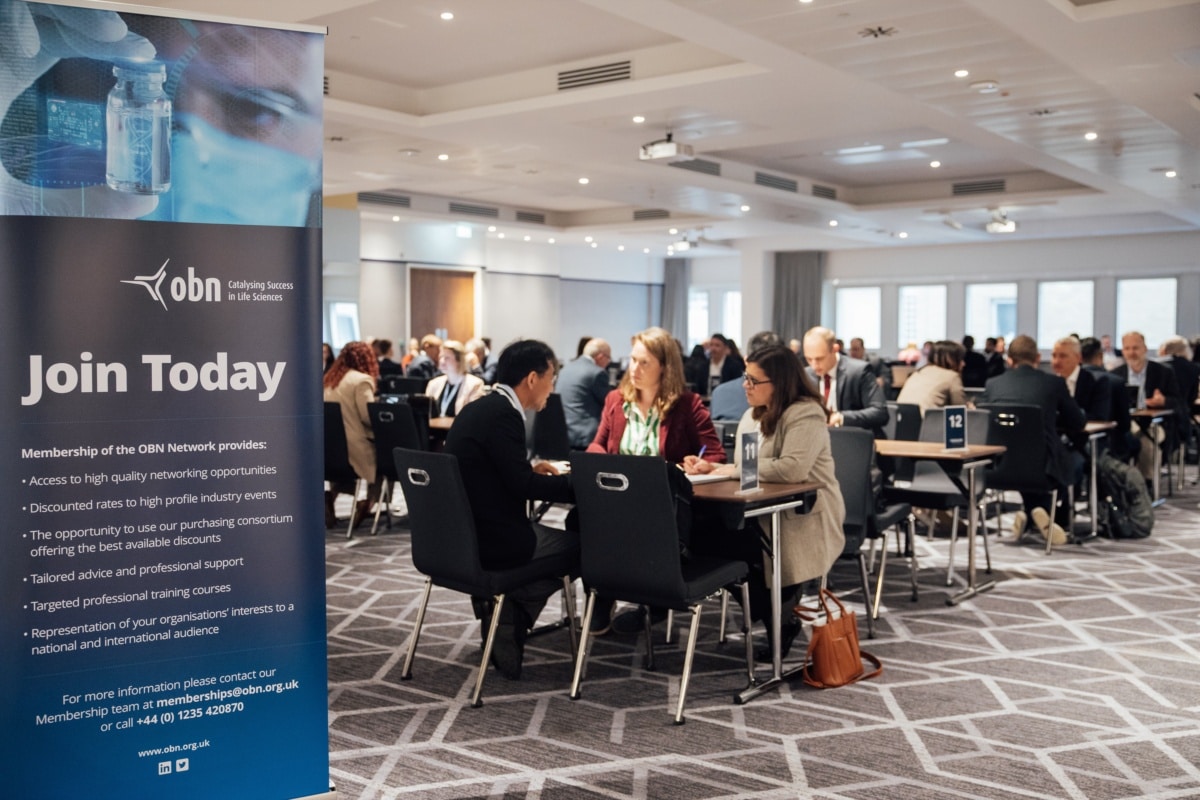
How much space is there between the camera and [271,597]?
2662mm

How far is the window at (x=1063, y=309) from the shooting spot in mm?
19312

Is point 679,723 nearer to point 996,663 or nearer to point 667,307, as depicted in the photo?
point 996,663

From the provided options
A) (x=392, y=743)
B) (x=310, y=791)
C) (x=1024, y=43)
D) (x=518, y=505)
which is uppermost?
(x=1024, y=43)

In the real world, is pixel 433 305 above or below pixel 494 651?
above

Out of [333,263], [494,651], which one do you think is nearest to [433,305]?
[333,263]

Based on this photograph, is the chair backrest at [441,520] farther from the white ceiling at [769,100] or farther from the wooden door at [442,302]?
the wooden door at [442,302]

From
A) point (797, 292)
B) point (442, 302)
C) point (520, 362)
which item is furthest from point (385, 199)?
point (520, 362)

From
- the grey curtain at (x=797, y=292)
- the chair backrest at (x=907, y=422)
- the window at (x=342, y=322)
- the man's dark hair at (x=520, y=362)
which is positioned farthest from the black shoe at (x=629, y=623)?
the grey curtain at (x=797, y=292)

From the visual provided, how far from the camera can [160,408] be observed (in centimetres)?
252

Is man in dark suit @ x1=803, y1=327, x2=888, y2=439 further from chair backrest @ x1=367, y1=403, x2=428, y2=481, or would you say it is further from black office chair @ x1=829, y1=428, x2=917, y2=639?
chair backrest @ x1=367, y1=403, x2=428, y2=481

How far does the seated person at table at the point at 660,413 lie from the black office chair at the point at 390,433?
2.49 meters

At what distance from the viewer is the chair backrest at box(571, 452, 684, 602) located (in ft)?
12.5

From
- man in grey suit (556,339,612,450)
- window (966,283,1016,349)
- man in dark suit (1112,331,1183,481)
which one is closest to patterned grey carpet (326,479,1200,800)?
man in grey suit (556,339,612,450)

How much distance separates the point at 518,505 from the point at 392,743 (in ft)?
3.32
